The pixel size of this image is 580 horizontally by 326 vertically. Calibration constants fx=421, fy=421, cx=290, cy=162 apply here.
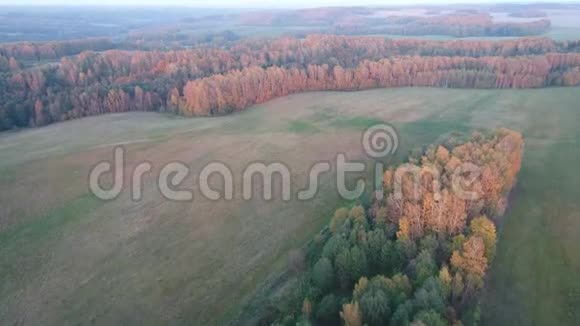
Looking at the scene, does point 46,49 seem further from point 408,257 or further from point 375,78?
point 408,257

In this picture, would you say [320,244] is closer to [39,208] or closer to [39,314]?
[39,314]

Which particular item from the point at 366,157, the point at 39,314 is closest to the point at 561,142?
the point at 366,157

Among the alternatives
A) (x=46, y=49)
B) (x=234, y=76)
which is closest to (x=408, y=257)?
(x=234, y=76)

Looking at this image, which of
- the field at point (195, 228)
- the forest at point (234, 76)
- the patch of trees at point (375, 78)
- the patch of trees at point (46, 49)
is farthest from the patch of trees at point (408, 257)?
the patch of trees at point (46, 49)

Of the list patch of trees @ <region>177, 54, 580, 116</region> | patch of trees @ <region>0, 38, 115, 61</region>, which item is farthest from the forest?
patch of trees @ <region>0, 38, 115, 61</region>

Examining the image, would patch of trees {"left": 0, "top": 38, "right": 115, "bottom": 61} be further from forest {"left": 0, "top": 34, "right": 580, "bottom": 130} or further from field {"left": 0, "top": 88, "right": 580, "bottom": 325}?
field {"left": 0, "top": 88, "right": 580, "bottom": 325}
